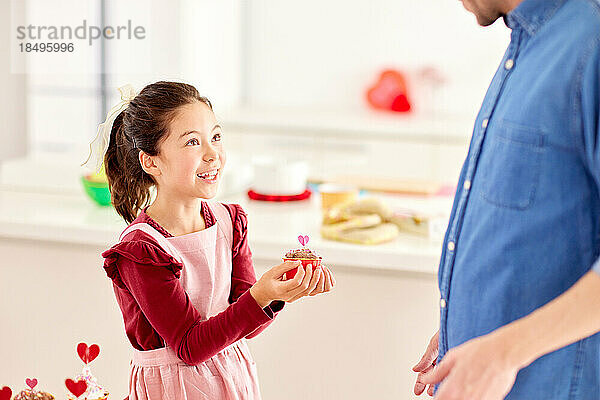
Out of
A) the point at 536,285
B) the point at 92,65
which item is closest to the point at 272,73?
the point at 92,65

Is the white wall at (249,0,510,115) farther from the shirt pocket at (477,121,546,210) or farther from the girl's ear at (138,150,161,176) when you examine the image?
the shirt pocket at (477,121,546,210)

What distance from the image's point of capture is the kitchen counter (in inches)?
74.9

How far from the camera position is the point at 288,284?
136 centimetres

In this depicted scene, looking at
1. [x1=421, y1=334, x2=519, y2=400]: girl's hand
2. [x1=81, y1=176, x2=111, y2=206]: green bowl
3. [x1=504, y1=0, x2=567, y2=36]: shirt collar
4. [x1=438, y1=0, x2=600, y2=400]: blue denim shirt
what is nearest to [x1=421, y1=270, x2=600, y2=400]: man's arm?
[x1=421, y1=334, x2=519, y2=400]: girl's hand

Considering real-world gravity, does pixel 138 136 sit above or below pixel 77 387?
above

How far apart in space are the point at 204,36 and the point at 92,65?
0.81 metres

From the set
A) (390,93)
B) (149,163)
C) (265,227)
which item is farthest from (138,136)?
(390,93)

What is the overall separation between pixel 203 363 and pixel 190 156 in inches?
14.5

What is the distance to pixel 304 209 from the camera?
90.4 inches

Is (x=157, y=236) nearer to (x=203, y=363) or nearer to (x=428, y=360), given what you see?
(x=203, y=363)

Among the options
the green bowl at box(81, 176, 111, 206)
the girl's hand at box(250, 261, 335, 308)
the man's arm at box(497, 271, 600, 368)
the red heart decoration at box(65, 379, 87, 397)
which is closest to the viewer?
the man's arm at box(497, 271, 600, 368)

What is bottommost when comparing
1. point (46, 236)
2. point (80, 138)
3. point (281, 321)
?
point (281, 321)

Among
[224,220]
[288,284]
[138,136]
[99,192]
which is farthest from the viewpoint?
[99,192]

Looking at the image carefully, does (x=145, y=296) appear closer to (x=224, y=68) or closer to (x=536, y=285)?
(x=536, y=285)
